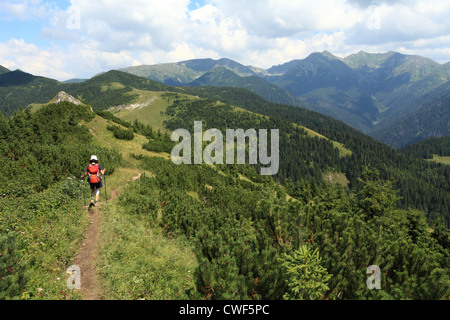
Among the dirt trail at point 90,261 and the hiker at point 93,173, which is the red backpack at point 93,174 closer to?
the hiker at point 93,173

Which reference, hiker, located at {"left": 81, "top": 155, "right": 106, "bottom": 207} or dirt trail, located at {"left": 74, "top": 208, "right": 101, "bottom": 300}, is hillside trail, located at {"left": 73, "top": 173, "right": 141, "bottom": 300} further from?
hiker, located at {"left": 81, "top": 155, "right": 106, "bottom": 207}

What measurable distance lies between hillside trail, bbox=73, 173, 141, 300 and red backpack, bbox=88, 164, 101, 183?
1956 mm

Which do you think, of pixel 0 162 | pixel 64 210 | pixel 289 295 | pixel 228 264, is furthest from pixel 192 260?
pixel 0 162

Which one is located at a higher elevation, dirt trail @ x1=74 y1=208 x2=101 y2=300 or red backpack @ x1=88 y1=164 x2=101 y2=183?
red backpack @ x1=88 y1=164 x2=101 y2=183

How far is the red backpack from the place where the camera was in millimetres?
13413

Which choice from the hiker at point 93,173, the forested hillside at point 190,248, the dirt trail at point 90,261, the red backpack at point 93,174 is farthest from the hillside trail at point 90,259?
the red backpack at point 93,174

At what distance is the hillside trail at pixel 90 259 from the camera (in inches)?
304

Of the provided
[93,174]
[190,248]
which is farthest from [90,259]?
[93,174]

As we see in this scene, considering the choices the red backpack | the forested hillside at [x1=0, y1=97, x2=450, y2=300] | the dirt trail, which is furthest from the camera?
the red backpack

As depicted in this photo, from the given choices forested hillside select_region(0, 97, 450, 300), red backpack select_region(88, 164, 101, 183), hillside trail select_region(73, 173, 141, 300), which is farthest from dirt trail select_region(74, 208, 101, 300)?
red backpack select_region(88, 164, 101, 183)

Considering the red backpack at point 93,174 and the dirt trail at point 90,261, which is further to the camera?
the red backpack at point 93,174

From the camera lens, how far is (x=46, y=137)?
26812 millimetres

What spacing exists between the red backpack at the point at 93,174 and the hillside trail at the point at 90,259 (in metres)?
1.96
